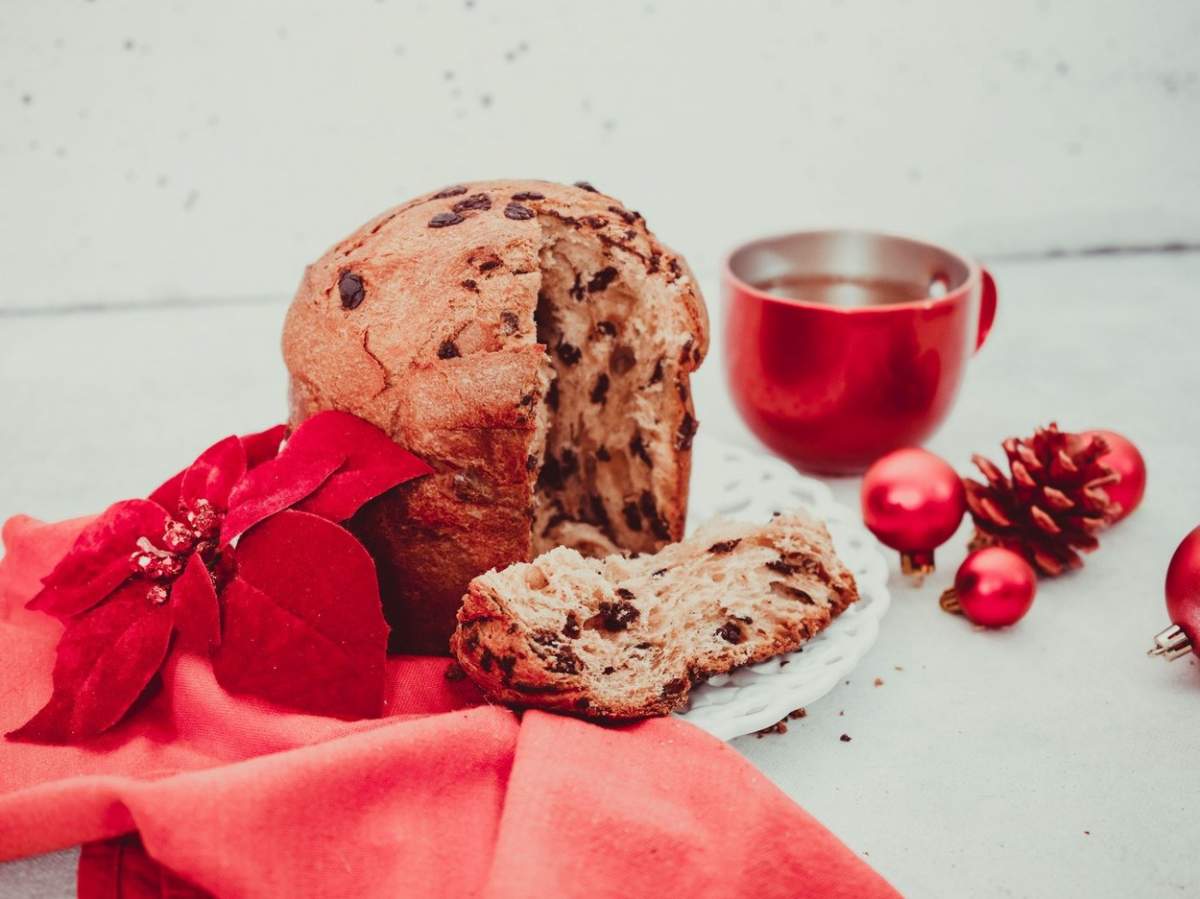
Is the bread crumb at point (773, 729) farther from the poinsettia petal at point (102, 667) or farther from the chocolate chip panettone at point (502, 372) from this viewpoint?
the poinsettia petal at point (102, 667)

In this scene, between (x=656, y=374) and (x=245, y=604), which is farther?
(x=656, y=374)

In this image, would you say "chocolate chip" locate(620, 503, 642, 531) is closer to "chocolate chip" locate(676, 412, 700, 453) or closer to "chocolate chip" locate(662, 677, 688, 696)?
"chocolate chip" locate(676, 412, 700, 453)

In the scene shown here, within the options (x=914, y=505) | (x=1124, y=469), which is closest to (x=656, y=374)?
(x=914, y=505)

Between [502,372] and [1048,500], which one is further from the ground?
[502,372]

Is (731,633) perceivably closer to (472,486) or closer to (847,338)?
(472,486)

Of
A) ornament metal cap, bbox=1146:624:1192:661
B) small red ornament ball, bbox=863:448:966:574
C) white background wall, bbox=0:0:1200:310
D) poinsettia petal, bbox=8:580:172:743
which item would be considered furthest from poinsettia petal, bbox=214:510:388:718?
white background wall, bbox=0:0:1200:310

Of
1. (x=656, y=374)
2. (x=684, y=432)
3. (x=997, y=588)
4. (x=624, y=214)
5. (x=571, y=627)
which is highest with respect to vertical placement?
(x=624, y=214)

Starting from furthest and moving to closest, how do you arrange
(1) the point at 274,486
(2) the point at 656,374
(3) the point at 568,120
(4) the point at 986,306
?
(3) the point at 568,120 < (4) the point at 986,306 < (2) the point at 656,374 < (1) the point at 274,486

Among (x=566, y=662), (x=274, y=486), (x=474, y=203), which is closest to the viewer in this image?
(x=566, y=662)
